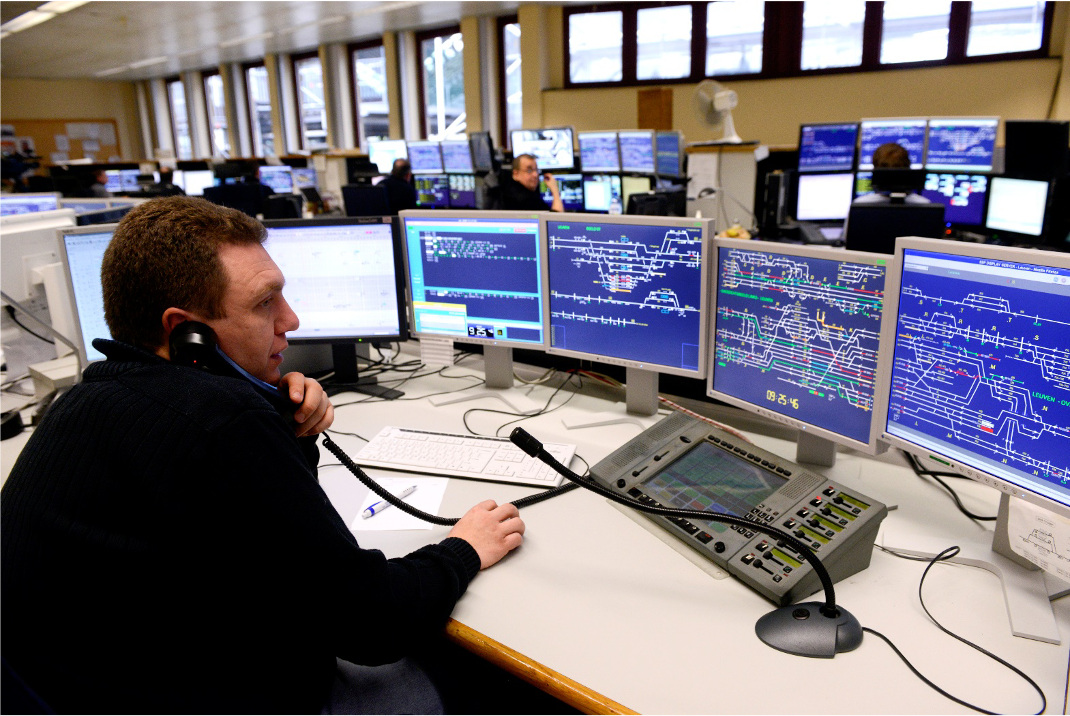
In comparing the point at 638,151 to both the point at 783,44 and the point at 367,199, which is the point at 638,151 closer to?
the point at 367,199

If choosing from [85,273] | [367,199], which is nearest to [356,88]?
[367,199]

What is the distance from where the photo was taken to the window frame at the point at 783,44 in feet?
21.1

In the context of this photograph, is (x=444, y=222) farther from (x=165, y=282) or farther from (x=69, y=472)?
(x=69, y=472)

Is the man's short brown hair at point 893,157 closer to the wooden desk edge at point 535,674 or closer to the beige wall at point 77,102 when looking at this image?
the wooden desk edge at point 535,674

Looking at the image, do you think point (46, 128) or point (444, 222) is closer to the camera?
point (444, 222)

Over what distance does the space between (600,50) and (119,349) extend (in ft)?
28.9

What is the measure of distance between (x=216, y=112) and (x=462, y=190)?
9.95 m

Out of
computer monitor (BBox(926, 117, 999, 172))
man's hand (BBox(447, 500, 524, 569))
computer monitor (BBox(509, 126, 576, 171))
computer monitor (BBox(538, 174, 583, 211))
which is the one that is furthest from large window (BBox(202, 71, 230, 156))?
man's hand (BBox(447, 500, 524, 569))

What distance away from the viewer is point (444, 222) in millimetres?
1933

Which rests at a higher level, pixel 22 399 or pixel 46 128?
pixel 46 128

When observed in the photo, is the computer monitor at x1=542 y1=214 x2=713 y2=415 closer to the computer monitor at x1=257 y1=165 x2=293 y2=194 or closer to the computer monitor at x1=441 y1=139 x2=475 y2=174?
the computer monitor at x1=441 y1=139 x2=475 y2=174

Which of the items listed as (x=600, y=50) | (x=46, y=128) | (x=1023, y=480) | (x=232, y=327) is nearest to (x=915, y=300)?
(x=1023, y=480)

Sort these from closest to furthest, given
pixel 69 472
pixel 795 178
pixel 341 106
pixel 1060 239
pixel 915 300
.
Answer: pixel 69 472
pixel 915 300
pixel 1060 239
pixel 795 178
pixel 341 106

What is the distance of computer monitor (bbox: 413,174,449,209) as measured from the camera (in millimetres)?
7488
